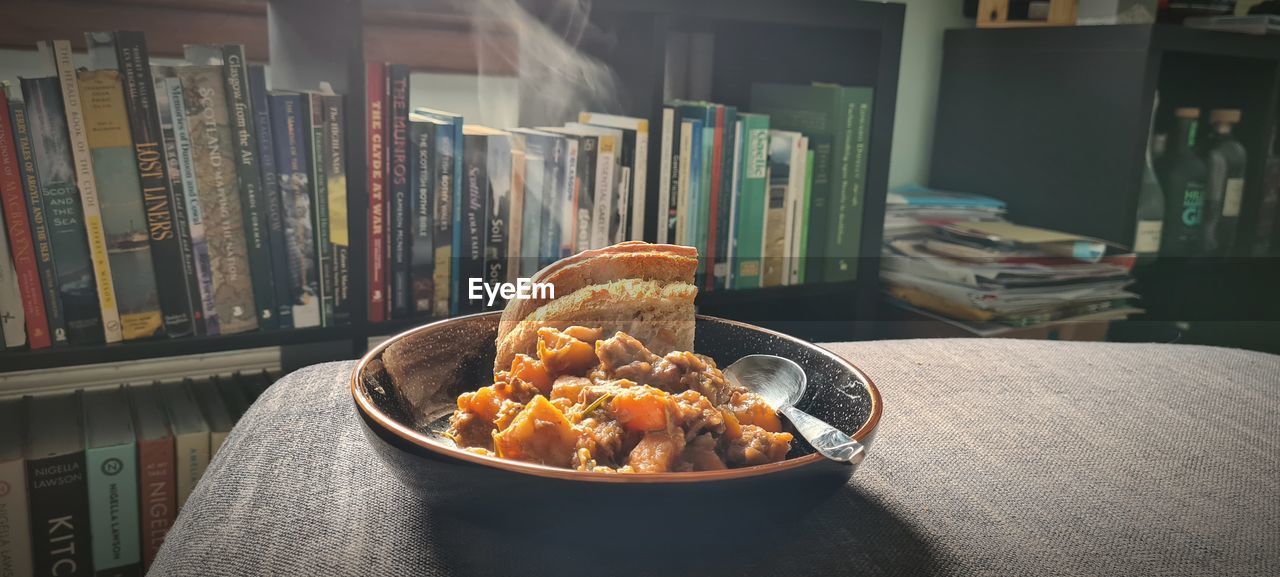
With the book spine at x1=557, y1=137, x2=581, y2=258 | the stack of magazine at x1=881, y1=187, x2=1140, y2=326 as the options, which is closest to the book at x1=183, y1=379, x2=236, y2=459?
the book spine at x1=557, y1=137, x2=581, y2=258

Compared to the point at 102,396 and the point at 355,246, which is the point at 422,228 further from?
the point at 102,396

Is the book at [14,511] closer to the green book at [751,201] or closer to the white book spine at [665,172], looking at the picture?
the white book spine at [665,172]

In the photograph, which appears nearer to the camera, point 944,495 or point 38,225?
point 944,495

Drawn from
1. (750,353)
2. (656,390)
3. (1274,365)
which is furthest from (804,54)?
(656,390)

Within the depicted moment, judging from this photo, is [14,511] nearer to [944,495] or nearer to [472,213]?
[472,213]

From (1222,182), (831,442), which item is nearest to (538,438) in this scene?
(831,442)

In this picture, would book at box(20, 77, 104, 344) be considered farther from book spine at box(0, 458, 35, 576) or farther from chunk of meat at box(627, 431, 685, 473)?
chunk of meat at box(627, 431, 685, 473)

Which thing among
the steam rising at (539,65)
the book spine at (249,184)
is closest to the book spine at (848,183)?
the steam rising at (539,65)
